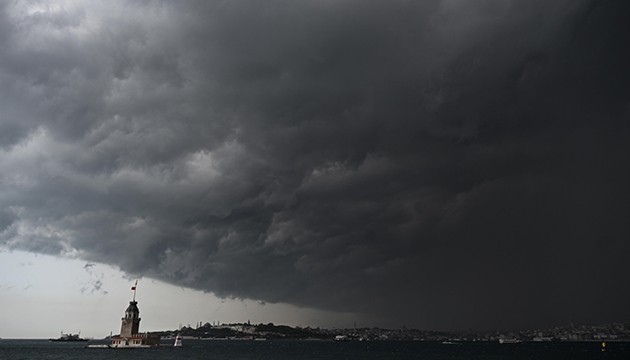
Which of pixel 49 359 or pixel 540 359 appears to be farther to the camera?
pixel 540 359

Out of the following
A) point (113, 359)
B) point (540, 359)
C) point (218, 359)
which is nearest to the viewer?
point (113, 359)

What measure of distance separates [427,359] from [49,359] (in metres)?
126

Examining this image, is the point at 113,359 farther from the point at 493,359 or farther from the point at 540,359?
the point at 540,359

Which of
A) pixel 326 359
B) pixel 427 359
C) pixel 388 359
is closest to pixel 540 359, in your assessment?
pixel 427 359

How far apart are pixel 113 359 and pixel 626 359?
568ft

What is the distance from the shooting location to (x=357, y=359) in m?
181

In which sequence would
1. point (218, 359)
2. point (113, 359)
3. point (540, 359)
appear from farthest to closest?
1. point (540, 359)
2. point (218, 359)
3. point (113, 359)

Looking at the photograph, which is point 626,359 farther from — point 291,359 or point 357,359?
point 291,359

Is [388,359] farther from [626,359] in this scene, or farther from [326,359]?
[626,359]

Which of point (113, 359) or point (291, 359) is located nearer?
point (113, 359)

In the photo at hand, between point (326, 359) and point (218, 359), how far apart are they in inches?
1468

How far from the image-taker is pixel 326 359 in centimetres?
17175

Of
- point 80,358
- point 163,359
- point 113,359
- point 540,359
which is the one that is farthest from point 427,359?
point 80,358

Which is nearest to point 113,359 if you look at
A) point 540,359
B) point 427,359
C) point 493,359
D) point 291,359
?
point 291,359
